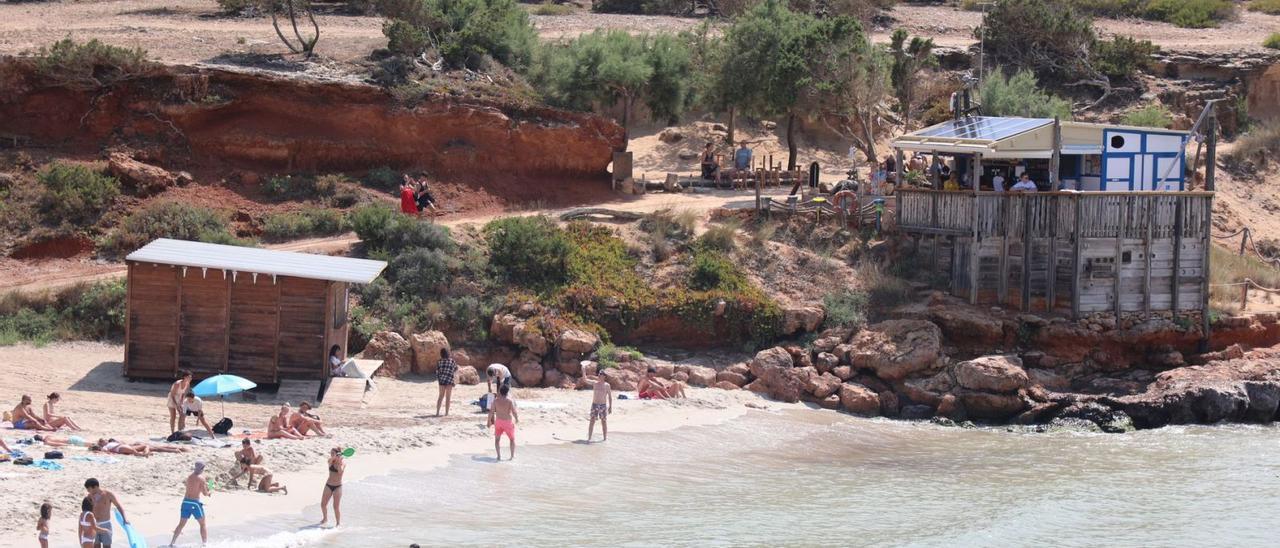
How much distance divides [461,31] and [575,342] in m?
11.5

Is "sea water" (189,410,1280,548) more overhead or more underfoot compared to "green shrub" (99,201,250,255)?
more underfoot

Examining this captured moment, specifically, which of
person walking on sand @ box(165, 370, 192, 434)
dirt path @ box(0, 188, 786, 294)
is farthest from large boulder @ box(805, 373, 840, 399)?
person walking on sand @ box(165, 370, 192, 434)

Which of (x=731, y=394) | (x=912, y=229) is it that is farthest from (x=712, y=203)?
(x=731, y=394)

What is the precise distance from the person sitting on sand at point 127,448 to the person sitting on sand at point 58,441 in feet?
0.79

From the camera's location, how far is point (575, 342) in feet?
86.5

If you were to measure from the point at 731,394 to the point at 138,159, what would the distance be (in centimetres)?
1305

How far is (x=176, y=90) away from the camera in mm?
31453

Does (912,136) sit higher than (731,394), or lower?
higher

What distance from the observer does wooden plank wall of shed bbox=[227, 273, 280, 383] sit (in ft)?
78.1

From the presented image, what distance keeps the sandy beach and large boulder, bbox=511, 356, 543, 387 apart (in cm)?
56

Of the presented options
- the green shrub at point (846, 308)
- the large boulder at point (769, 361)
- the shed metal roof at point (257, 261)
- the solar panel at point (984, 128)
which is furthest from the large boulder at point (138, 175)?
the solar panel at point (984, 128)

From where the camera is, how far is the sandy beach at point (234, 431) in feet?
56.6

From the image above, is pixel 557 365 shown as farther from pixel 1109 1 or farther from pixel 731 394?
pixel 1109 1

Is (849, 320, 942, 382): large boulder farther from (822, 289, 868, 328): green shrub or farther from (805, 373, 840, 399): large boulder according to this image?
(805, 373, 840, 399): large boulder
